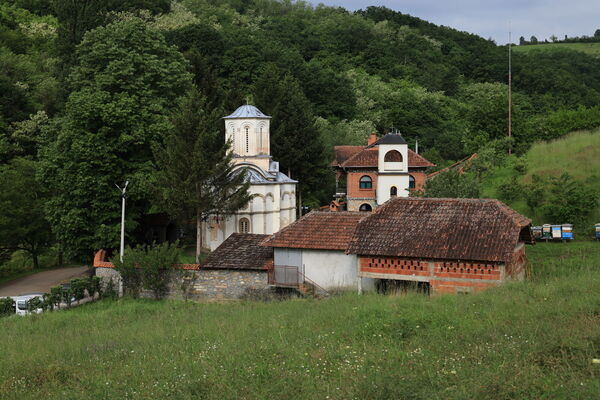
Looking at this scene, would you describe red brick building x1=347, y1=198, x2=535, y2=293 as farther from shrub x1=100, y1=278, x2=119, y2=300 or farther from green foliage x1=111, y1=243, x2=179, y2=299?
shrub x1=100, y1=278, x2=119, y2=300

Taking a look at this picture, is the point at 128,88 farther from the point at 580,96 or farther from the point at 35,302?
the point at 580,96

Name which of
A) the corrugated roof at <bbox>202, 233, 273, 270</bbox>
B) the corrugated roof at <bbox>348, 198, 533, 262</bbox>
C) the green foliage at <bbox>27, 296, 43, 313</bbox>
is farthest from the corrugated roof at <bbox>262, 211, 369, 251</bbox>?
the green foliage at <bbox>27, 296, 43, 313</bbox>

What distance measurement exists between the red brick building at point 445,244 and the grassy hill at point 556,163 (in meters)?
7.84

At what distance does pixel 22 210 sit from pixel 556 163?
28.4 meters

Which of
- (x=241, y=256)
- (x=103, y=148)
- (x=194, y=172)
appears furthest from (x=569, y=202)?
(x=103, y=148)

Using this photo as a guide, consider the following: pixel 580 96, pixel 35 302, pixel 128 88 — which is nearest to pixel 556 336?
pixel 35 302

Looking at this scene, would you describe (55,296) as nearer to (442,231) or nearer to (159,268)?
(159,268)

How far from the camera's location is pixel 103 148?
2850cm

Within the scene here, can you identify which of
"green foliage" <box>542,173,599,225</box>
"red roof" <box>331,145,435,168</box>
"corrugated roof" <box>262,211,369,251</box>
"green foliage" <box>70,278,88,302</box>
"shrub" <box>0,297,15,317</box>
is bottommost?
"shrub" <box>0,297,15,317</box>

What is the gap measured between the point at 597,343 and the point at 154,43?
2918 cm

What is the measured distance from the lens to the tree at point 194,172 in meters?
26.2

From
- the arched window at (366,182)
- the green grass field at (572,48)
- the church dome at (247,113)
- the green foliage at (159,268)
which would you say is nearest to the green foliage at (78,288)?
the green foliage at (159,268)

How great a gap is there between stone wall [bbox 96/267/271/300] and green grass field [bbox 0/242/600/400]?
254 inches

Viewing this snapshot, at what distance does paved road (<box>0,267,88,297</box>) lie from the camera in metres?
29.1
